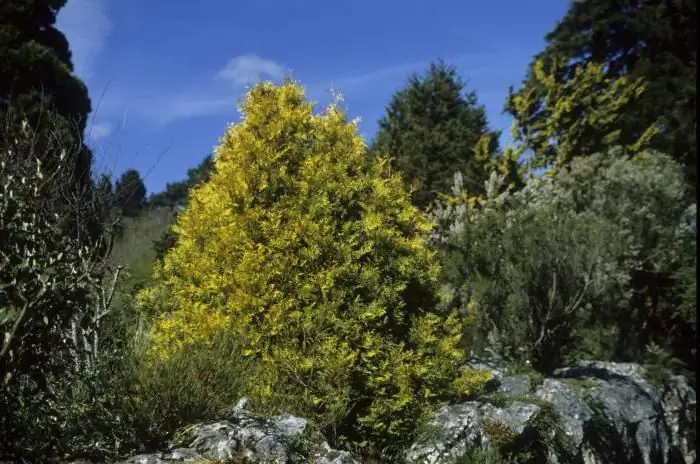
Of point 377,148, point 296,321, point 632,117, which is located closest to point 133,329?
point 296,321

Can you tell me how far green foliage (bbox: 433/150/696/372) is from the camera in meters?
8.74

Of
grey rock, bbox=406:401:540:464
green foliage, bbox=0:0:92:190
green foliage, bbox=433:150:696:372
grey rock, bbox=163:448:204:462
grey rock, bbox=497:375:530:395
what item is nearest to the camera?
grey rock, bbox=163:448:204:462

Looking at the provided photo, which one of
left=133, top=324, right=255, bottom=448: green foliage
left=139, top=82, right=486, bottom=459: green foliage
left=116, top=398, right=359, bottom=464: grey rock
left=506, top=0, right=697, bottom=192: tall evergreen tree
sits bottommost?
left=116, top=398, right=359, bottom=464: grey rock

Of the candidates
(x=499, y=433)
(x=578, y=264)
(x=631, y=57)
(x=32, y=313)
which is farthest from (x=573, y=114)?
(x=32, y=313)

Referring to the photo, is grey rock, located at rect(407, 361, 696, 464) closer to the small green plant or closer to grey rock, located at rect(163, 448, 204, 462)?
the small green plant

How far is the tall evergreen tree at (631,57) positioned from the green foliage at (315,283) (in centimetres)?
1297

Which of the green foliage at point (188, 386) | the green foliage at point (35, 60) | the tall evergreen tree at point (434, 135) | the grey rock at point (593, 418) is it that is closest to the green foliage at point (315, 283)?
the green foliage at point (188, 386)

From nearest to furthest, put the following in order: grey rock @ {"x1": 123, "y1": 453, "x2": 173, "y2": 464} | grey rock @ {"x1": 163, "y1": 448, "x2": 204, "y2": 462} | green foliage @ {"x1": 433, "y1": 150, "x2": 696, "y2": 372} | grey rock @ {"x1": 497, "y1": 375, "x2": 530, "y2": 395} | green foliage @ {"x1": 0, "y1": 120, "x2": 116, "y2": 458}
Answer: green foliage @ {"x1": 0, "y1": 120, "x2": 116, "y2": 458} < grey rock @ {"x1": 123, "y1": 453, "x2": 173, "y2": 464} < grey rock @ {"x1": 163, "y1": 448, "x2": 204, "y2": 462} < grey rock @ {"x1": 497, "y1": 375, "x2": 530, "y2": 395} < green foliage @ {"x1": 433, "y1": 150, "x2": 696, "y2": 372}

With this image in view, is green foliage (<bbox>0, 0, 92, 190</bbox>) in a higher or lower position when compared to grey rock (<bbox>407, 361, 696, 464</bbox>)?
higher

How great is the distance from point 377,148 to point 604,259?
10.8 m

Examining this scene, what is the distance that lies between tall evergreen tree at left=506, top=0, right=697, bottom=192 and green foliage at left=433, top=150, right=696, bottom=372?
153 inches

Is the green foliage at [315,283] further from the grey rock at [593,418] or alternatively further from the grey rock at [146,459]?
the grey rock at [146,459]

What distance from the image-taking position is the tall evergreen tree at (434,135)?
19031 mm

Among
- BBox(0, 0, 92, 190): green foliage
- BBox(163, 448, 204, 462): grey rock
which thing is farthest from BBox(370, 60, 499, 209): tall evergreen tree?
BBox(163, 448, 204, 462): grey rock
